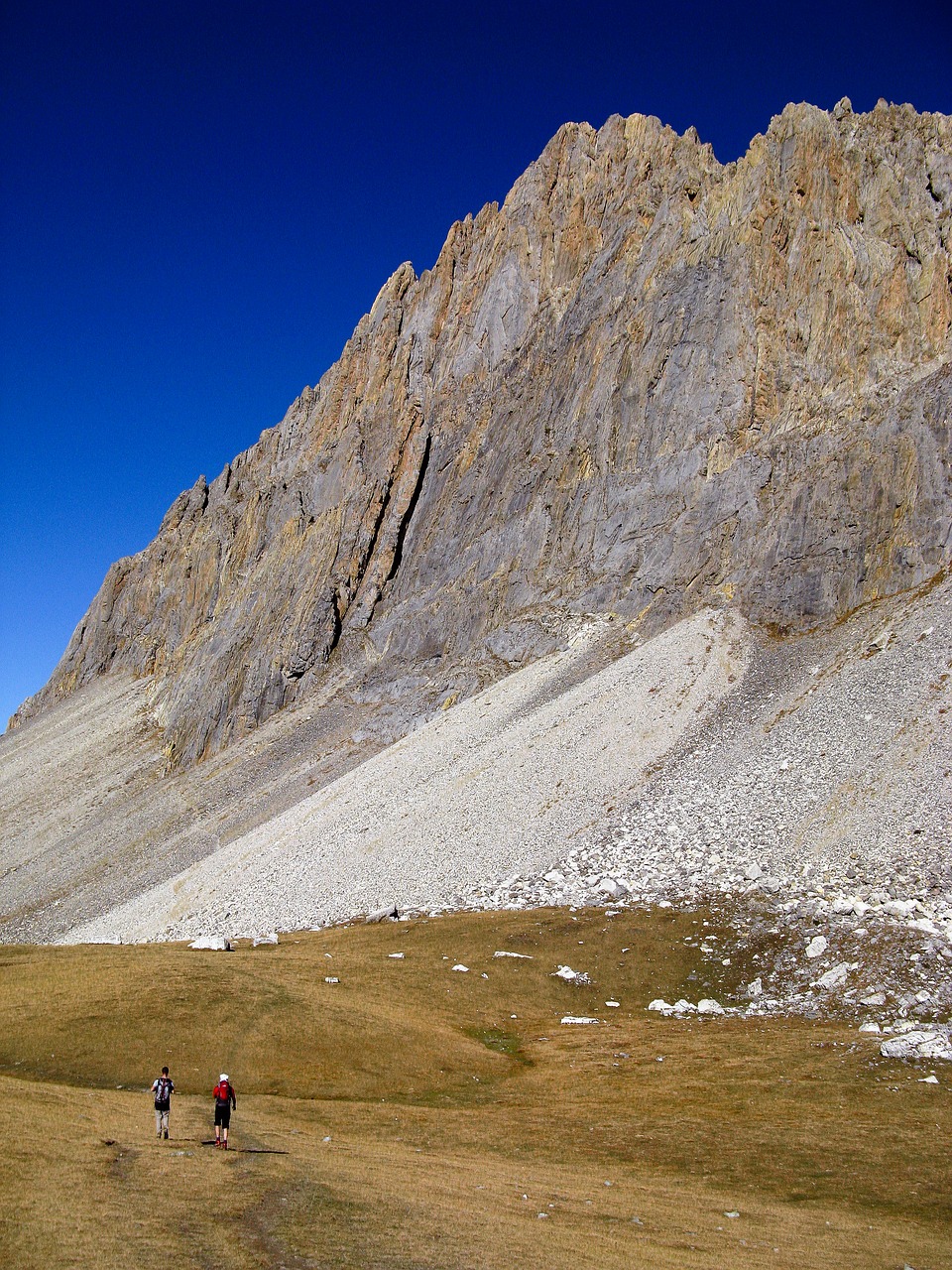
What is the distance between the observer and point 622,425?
90.0 meters

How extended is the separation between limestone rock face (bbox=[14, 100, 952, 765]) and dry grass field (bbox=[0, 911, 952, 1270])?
4384cm

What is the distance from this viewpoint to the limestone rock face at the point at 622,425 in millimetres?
71125

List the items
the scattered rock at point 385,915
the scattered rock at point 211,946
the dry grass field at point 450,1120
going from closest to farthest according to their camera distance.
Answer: the dry grass field at point 450,1120
the scattered rock at point 211,946
the scattered rock at point 385,915

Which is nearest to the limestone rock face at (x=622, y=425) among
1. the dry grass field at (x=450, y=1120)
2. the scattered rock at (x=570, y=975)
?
the scattered rock at (x=570, y=975)

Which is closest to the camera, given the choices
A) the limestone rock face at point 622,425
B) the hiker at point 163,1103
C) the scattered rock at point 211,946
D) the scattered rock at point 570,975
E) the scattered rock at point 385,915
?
the hiker at point 163,1103

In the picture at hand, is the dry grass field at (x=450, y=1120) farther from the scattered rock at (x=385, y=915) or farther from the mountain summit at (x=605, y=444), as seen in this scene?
the mountain summit at (x=605, y=444)

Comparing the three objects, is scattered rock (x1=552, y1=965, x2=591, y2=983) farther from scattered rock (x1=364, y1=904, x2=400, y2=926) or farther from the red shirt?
the red shirt

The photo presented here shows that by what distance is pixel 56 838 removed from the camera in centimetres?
8706

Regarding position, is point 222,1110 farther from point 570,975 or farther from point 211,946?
point 211,946

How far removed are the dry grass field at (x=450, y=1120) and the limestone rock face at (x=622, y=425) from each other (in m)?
43.8

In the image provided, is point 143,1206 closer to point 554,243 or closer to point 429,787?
point 429,787

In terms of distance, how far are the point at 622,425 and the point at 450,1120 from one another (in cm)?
7753

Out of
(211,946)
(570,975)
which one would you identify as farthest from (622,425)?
(211,946)

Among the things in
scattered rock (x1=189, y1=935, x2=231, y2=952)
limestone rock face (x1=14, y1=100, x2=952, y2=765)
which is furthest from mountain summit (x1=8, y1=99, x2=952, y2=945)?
scattered rock (x1=189, y1=935, x2=231, y2=952)
